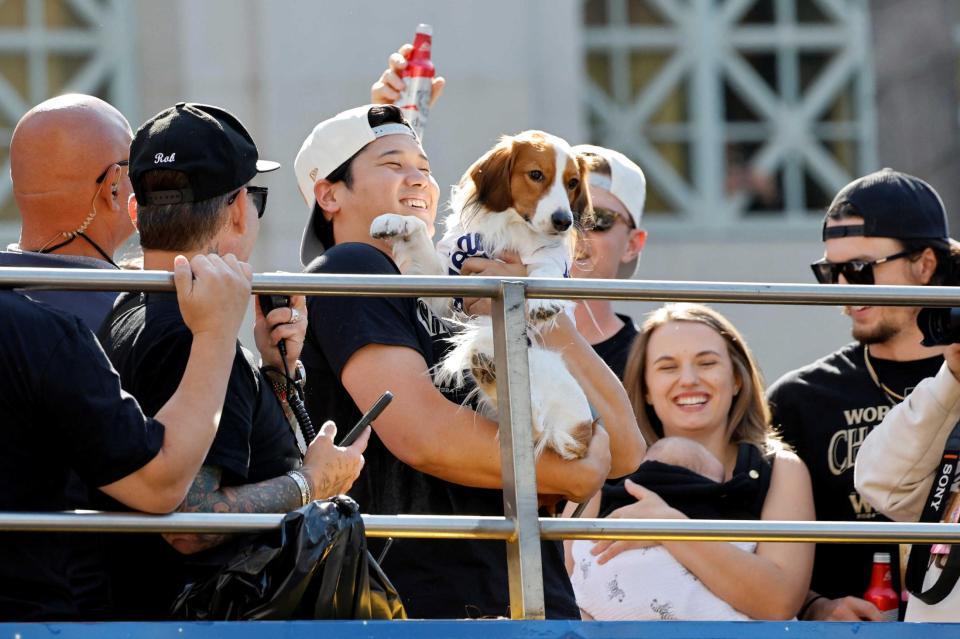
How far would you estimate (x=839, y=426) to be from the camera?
17.4 ft

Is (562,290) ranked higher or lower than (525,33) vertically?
lower

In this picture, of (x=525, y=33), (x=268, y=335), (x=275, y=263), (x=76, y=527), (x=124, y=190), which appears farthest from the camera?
(x=525, y=33)

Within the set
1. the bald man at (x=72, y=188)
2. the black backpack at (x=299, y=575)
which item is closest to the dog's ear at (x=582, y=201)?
the bald man at (x=72, y=188)

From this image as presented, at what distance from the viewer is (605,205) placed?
5.87m

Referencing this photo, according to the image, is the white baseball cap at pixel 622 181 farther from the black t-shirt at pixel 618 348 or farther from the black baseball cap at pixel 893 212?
the black baseball cap at pixel 893 212

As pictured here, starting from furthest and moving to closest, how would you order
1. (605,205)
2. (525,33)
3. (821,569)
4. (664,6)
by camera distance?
(664,6) < (525,33) < (605,205) < (821,569)

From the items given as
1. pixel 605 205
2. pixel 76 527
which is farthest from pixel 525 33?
pixel 76 527

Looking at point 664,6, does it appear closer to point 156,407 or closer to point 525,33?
point 525,33

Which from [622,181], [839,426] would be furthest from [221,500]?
[622,181]

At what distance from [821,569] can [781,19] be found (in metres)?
8.91

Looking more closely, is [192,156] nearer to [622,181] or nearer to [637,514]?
[637,514]

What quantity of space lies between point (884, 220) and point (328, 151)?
183 cm

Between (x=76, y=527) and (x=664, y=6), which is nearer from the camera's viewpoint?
(x=76, y=527)

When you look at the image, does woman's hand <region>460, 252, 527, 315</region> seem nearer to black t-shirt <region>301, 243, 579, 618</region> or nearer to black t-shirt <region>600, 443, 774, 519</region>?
black t-shirt <region>301, 243, 579, 618</region>
